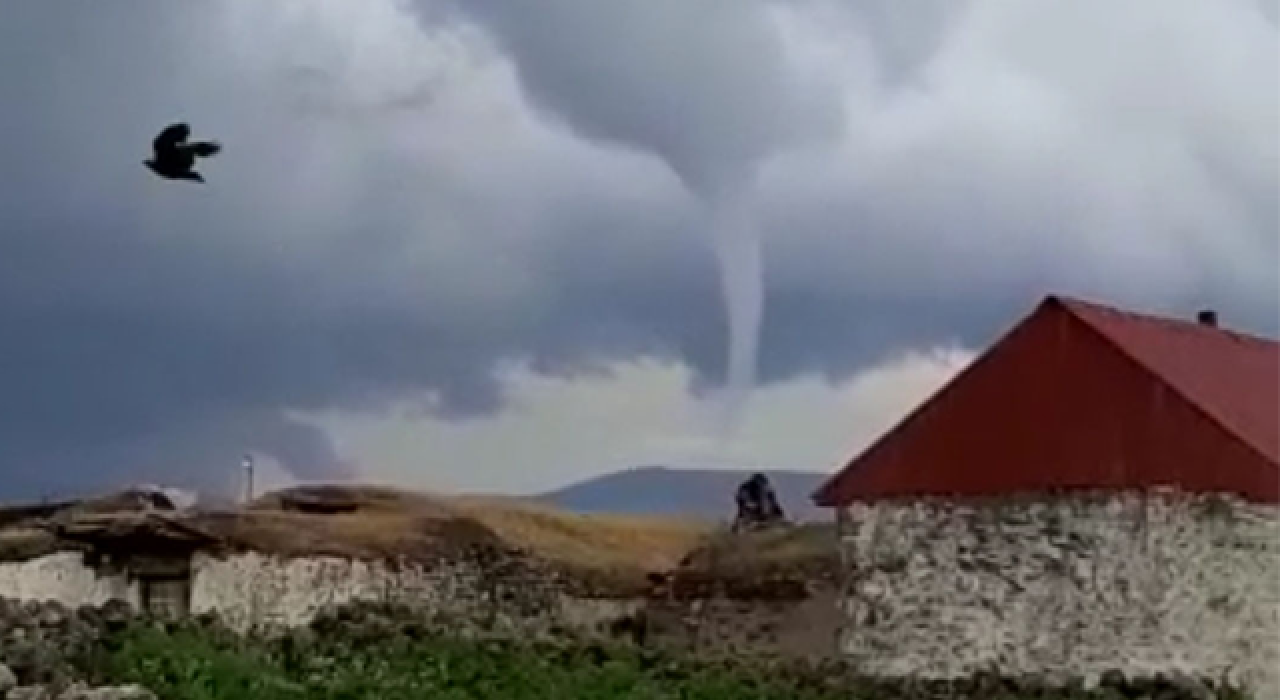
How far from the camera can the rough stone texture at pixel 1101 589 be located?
24.2m

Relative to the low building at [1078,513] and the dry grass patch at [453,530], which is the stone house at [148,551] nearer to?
the dry grass patch at [453,530]

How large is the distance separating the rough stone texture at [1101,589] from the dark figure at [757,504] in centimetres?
610

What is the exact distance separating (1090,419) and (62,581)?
33.0 ft

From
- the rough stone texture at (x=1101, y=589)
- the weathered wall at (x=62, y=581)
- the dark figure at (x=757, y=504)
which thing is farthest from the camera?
the dark figure at (x=757, y=504)

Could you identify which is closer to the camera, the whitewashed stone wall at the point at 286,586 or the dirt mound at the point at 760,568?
the whitewashed stone wall at the point at 286,586

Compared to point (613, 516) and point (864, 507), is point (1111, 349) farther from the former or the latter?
point (613, 516)

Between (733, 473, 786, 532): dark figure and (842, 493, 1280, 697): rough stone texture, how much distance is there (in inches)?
240

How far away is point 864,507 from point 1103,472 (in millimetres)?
2734

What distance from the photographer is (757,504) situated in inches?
1256

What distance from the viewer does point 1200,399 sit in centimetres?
2445

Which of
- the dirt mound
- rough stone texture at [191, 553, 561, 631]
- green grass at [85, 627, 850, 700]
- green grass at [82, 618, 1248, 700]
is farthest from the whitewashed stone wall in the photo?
green grass at [85, 627, 850, 700]

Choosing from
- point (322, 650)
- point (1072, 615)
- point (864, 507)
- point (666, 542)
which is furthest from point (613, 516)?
point (322, 650)

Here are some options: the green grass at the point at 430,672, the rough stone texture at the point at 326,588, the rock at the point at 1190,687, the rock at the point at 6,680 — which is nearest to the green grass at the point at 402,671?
the green grass at the point at 430,672

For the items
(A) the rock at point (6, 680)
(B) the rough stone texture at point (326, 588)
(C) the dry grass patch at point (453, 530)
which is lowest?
(A) the rock at point (6, 680)
